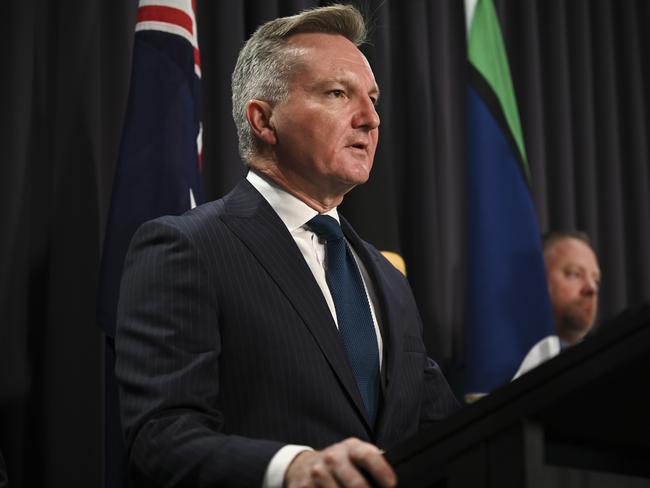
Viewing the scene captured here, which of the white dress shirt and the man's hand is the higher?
the white dress shirt

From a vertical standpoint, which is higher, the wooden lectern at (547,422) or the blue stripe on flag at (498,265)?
the wooden lectern at (547,422)

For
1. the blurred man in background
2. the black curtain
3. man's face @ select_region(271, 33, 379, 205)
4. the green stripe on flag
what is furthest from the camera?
the blurred man in background

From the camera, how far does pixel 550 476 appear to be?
73 centimetres

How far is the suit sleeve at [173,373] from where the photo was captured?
3.42ft

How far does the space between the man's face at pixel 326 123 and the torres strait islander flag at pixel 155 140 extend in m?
0.52

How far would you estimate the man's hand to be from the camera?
0.79 meters

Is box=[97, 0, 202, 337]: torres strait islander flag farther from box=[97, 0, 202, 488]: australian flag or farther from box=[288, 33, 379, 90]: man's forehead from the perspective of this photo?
box=[288, 33, 379, 90]: man's forehead

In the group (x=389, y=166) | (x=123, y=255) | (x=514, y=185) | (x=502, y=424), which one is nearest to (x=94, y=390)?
(x=123, y=255)

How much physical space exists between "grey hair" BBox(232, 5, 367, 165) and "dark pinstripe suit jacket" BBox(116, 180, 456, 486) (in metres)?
0.32

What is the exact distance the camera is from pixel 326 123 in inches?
66.8

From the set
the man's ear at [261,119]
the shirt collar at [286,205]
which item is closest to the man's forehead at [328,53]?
the man's ear at [261,119]

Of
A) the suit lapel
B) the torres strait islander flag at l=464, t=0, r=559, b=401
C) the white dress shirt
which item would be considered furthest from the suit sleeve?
the torres strait islander flag at l=464, t=0, r=559, b=401

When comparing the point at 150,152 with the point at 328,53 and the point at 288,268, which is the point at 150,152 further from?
the point at 288,268

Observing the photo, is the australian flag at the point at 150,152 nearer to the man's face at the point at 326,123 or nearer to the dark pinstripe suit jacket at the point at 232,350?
the man's face at the point at 326,123
